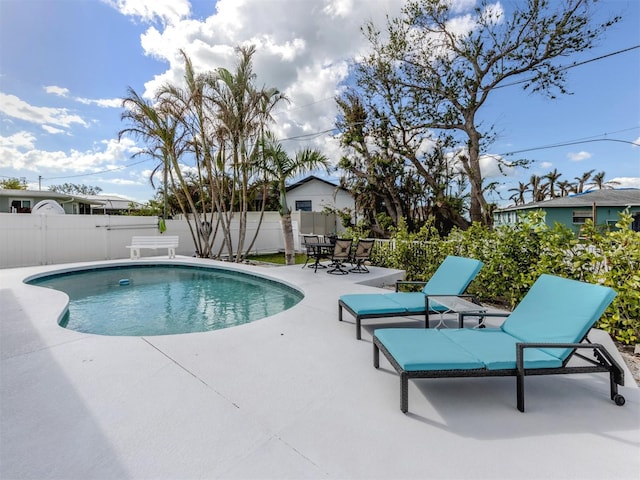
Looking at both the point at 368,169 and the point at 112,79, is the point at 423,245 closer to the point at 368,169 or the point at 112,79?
the point at 368,169

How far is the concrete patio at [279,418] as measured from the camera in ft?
5.84

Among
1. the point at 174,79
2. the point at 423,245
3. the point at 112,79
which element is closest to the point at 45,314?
A: the point at 423,245

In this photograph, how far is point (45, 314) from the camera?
4.65m

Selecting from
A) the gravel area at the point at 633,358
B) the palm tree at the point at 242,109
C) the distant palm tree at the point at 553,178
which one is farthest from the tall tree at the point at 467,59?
the distant palm tree at the point at 553,178

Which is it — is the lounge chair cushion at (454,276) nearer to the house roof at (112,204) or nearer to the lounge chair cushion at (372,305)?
the lounge chair cushion at (372,305)

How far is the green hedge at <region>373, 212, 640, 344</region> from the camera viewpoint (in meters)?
3.89

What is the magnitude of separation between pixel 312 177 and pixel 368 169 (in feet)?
28.5

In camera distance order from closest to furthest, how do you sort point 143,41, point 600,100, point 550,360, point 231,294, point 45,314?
1. point 550,360
2. point 45,314
3. point 231,294
4. point 143,41
5. point 600,100

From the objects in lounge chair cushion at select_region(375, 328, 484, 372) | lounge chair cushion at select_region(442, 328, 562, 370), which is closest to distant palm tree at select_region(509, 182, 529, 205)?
lounge chair cushion at select_region(442, 328, 562, 370)

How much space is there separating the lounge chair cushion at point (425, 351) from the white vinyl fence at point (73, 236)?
11.4 metres

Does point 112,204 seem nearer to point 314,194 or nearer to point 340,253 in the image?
point 314,194

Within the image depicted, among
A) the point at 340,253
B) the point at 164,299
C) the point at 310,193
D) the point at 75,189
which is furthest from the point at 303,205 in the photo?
the point at 75,189

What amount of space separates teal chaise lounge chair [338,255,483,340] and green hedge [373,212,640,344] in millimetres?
1379

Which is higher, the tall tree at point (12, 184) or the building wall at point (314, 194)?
the tall tree at point (12, 184)
